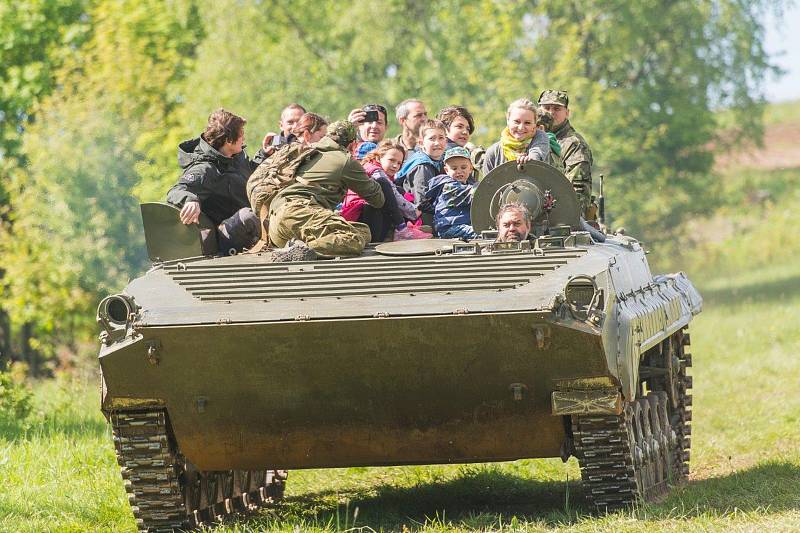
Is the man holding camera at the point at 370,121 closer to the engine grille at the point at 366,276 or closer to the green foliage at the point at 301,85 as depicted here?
the engine grille at the point at 366,276

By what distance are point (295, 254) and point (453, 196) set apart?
1.59 meters

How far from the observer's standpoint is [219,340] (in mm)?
8703

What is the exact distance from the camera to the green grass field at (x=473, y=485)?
9383 millimetres

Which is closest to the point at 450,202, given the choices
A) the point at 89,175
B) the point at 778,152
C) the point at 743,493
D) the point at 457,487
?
the point at 457,487

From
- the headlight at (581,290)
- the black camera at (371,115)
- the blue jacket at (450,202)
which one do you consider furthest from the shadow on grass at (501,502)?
the black camera at (371,115)

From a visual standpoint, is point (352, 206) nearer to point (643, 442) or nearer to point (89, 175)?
point (643, 442)

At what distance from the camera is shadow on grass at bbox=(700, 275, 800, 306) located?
101ft

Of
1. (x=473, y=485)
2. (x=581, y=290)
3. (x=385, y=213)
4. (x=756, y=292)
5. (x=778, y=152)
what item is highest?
(x=385, y=213)

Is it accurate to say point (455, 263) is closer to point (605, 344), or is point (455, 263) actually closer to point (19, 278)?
point (605, 344)

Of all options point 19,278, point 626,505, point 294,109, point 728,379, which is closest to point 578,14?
point 19,278

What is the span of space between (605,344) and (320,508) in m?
3.09

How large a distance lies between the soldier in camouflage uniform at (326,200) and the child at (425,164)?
0.78 m

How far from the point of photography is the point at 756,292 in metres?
33.1

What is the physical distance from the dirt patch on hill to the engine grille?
3866 cm
